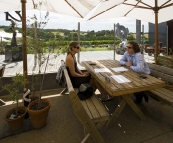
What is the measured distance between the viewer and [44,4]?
3.25 m

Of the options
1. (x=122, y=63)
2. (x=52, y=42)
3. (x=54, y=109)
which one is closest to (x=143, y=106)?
(x=122, y=63)

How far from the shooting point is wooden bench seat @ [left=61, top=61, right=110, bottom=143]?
1672mm

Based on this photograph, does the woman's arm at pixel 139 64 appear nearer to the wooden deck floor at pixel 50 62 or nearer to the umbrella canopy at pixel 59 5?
the umbrella canopy at pixel 59 5

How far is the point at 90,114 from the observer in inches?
76.8

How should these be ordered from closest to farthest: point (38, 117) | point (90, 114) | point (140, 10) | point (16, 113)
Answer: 1. point (90, 114)
2. point (38, 117)
3. point (16, 113)
4. point (140, 10)

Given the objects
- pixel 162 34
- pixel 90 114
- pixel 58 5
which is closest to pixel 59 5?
pixel 58 5

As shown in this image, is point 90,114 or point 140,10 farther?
point 140,10

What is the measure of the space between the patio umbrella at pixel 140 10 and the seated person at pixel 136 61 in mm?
1406

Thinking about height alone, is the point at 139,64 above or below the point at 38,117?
above

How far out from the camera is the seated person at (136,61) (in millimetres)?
2743

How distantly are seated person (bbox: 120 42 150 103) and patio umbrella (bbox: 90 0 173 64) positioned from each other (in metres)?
1.41

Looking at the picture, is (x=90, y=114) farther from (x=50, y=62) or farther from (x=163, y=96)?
(x=50, y=62)

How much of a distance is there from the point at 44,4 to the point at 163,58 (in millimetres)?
3567

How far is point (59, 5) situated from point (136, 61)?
85.1 inches
